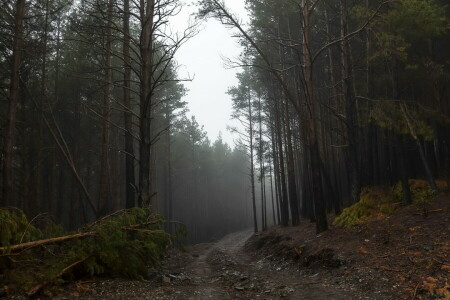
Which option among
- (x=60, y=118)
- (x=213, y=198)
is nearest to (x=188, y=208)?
(x=213, y=198)

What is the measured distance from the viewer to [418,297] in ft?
15.8

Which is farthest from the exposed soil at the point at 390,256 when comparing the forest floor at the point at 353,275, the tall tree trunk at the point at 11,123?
the tall tree trunk at the point at 11,123

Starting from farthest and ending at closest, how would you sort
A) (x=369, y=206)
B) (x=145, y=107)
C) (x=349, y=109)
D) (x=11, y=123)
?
(x=349, y=109) → (x=369, y=206) → (x=11, y=123) → (x=145, y=107)

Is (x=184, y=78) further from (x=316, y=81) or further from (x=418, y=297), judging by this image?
(x=316, y=81)

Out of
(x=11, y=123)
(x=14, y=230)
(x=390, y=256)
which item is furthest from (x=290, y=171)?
(x=14, y=230)

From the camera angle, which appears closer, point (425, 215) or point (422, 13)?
point (425, 215)

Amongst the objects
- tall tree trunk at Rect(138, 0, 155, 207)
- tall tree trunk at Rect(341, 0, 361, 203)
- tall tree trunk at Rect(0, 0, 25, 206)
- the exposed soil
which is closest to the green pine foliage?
tall tree trunk at Rect(138, 0, 155, 207)

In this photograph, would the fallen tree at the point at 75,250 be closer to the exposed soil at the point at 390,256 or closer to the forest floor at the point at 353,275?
the forest floor at the point at 353,275

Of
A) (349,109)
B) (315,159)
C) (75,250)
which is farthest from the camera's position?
(349,109)

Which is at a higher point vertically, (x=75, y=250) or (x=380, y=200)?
(x=380, y=200)

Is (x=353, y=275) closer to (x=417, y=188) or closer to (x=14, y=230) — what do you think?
(x=14, y=230)

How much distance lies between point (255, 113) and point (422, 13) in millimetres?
20803

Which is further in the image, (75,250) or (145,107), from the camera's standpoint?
(145,107)

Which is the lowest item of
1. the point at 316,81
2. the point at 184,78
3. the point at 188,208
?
the point at 188,208
